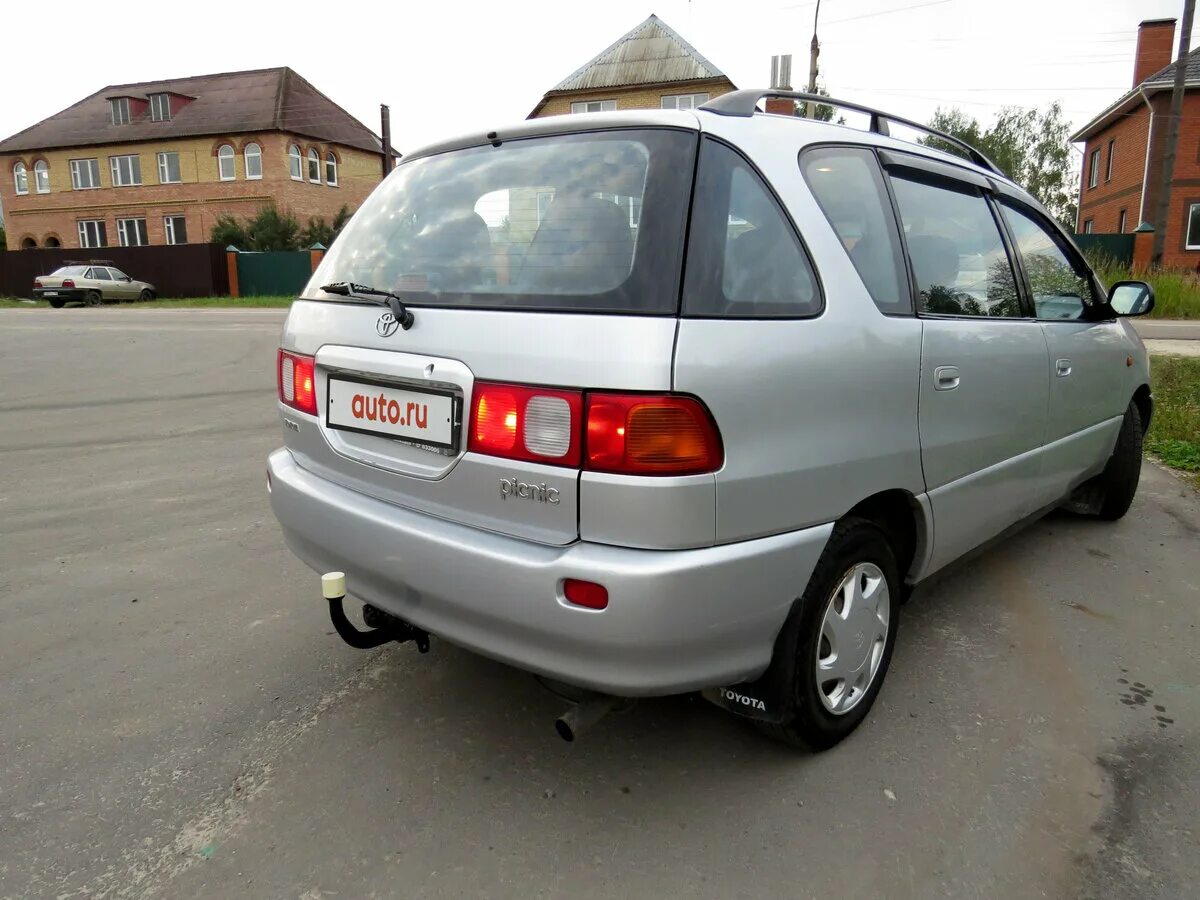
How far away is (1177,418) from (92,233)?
51.0 m

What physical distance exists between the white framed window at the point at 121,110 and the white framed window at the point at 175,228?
594cm

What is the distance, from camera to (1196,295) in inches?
703

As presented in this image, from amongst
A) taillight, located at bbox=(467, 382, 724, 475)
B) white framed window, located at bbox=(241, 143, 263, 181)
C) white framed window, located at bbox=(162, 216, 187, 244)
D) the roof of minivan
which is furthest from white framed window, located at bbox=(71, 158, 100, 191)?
taillight, located at bbox=(467, 382, 724, 475)

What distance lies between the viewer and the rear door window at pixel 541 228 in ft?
6.64

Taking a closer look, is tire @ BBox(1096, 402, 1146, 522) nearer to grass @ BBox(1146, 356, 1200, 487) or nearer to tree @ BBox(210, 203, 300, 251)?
grass @ BBox(1146, 356, 1200, 487)

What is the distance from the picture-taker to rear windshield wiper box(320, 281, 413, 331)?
89.4 inches

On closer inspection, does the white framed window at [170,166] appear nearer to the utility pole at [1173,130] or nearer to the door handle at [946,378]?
the utility pole at [1173,130]

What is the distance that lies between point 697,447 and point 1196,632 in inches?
103

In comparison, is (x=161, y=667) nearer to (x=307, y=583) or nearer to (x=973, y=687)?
(x=307, y=583)

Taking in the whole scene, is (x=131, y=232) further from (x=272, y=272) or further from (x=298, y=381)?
(x=298, y=381)

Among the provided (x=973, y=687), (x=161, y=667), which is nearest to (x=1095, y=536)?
(x=973, y=687)

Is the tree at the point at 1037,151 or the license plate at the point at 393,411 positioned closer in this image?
the license plate at the point at 393,411

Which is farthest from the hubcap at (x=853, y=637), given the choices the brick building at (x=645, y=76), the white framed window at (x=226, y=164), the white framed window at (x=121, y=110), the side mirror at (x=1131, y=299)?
the white framed window at (x=121, y=110)

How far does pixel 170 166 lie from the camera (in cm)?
4281
